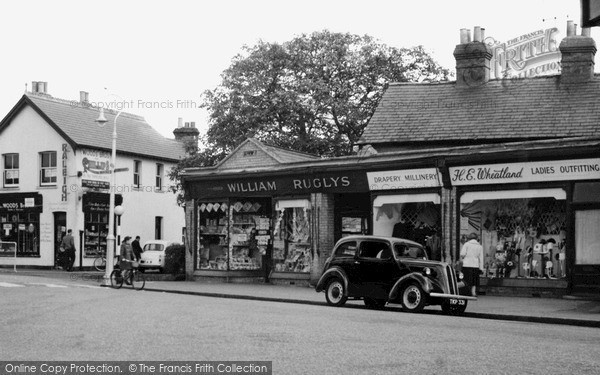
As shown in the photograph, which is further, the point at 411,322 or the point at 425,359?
the point at 411,322

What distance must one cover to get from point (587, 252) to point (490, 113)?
7.29 metres

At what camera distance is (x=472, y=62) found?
30062 mm

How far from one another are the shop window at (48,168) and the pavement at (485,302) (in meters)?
13.9

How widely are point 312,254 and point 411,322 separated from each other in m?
→ 12.5

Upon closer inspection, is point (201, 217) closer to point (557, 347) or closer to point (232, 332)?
point (232, 332)

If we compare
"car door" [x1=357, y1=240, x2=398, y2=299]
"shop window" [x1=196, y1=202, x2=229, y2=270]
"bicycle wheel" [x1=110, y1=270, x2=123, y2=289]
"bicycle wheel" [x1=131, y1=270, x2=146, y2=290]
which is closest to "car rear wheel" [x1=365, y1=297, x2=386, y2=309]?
"car door" [x1=357, y1=240, x2=398, y2=299]

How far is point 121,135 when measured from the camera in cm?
4662

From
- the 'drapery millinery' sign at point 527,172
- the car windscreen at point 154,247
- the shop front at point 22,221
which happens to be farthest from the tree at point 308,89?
the 'drapery millinery' sign at point 527,172

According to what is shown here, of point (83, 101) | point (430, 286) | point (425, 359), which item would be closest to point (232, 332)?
point (425, 359)

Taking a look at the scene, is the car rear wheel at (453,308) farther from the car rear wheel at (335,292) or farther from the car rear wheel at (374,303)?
the car rear wheel at (335,292)

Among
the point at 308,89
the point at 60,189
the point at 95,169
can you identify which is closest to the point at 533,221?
the point at 308,89

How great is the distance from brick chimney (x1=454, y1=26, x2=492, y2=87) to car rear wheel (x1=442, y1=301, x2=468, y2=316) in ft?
44.2

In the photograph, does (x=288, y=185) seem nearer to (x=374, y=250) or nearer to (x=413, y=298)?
(x=374, y=250)

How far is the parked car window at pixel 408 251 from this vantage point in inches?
771
